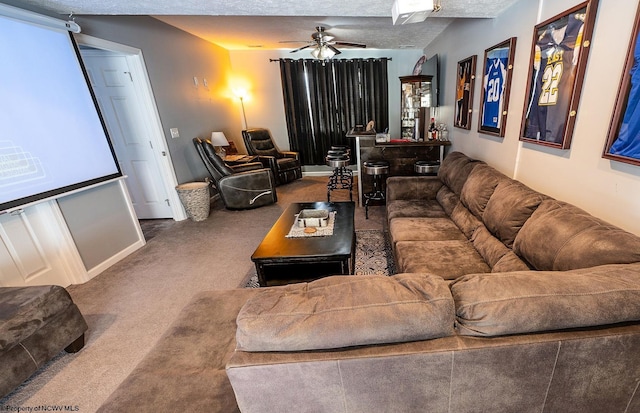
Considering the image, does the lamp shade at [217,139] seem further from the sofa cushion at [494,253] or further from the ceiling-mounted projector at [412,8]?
the sofa cushion at [494,253]

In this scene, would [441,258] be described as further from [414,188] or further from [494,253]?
[414,188]

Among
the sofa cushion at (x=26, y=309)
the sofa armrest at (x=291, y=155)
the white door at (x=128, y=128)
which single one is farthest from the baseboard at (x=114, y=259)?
the sofa armrest at (x=291, y=155)

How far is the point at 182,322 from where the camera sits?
129 cm

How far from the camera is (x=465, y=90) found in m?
3.00

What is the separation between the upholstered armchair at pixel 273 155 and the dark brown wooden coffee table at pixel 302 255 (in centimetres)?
303

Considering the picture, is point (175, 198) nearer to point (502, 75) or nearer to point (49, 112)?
point (49, 112)

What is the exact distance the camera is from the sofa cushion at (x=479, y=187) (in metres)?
1.98

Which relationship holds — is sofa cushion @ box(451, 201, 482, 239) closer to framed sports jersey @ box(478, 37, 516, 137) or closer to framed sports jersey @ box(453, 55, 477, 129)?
framed sports jersey @ box(478, 37, 516, 137)

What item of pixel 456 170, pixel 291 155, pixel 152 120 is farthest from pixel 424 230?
pixel 291 155

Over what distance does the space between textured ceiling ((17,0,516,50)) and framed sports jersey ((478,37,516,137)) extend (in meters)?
0.34

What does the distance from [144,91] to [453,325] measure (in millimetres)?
4043

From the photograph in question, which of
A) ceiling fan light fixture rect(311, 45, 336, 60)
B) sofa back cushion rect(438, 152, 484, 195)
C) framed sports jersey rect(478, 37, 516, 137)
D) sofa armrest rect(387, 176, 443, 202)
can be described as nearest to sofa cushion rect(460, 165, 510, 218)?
sofa back cushion rect(438, 152, 484, 195)

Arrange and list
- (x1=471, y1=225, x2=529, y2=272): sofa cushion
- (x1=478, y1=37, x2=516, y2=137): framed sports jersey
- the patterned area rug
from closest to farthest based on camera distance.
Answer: (x1=471, y1=225, x2=529, y2=272): sofa cushion
(x1=478, y1=37, x2=516, y2=137): framed sports jersey
the patterned area rug

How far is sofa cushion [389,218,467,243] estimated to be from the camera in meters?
2.07
